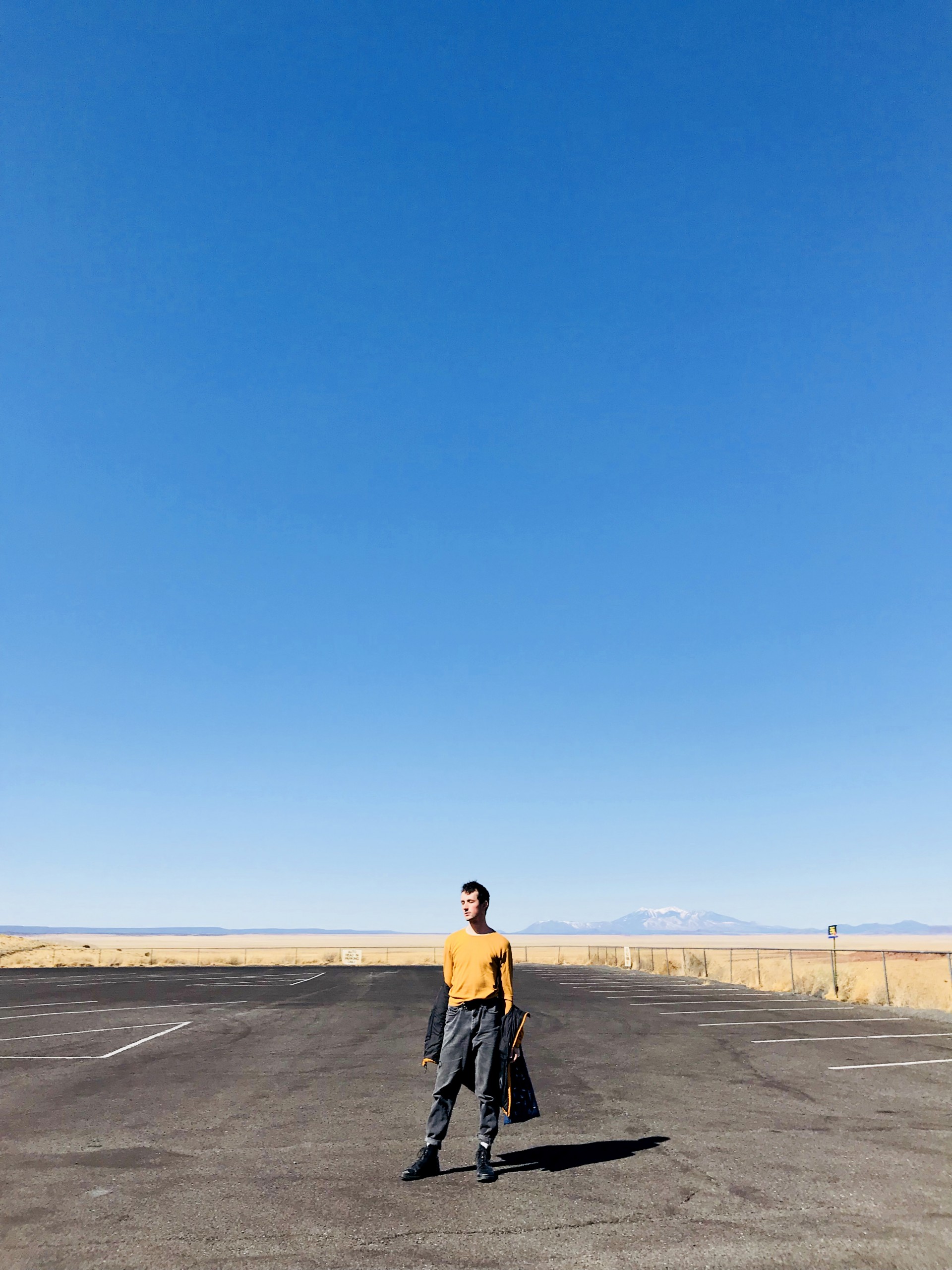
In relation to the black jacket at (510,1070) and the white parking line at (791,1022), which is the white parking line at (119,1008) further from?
the black jacket at (510,1070)

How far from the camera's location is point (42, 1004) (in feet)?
72.1

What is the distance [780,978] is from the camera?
117 ft

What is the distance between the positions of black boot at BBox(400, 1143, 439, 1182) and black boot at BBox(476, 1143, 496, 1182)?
0.30 metres

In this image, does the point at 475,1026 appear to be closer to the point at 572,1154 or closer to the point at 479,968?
the point at 479,968

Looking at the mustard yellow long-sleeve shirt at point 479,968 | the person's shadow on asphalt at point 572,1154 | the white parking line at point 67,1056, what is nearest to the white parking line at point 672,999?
the white parking line at point 67,1056

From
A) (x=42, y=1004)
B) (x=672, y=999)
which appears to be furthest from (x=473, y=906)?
(x=672, y=999)

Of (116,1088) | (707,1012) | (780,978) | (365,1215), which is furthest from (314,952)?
(365,1215)

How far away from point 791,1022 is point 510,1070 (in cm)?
1408

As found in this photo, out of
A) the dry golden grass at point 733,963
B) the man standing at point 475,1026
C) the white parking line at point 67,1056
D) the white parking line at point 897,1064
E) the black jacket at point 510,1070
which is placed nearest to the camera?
the man standing at point 475,1026

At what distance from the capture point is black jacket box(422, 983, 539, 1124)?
678cm

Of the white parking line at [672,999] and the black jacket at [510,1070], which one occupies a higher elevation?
the black jacket at [510,1070]

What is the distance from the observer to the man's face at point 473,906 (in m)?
7.01

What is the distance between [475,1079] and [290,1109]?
3.46 metres

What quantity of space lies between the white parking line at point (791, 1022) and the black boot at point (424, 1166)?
12.4 m
